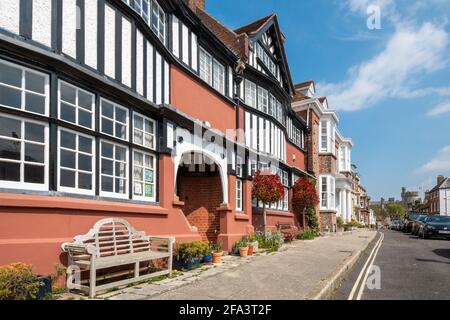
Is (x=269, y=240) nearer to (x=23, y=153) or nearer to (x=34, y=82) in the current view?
(x=23, y=153)

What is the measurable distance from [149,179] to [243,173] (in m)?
5.77

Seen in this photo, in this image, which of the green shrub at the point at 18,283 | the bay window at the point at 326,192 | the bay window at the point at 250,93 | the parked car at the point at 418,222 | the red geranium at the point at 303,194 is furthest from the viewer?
the bay window at the point at 326,192

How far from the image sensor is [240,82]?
15.1 m

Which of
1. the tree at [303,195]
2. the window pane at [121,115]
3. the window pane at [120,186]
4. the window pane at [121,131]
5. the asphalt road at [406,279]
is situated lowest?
the asphalt road at [406,279]

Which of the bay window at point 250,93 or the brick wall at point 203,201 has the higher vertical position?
the bay window at point 250,93

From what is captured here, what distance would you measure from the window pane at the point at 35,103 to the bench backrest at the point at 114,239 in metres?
2.23

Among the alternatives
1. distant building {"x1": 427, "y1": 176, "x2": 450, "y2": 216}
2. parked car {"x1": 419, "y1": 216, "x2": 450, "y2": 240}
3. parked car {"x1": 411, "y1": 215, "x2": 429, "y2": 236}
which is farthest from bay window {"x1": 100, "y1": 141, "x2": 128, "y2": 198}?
distant building {"x1": 427, "y1": 176, "x2": 450, "y2": 216}

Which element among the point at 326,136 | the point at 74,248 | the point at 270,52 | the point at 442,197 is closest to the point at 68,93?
the point at 74,248

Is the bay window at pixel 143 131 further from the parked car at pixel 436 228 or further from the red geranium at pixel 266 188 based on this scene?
the parked car at pixel 436 228

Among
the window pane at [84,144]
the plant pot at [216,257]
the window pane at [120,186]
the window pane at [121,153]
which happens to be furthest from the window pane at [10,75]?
the plant pot at [216,257]

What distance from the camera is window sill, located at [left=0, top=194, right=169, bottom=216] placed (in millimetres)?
5795

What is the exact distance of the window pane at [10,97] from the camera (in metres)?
5.94

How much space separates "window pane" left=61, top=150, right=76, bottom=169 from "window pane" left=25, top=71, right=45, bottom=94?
1.13 m
